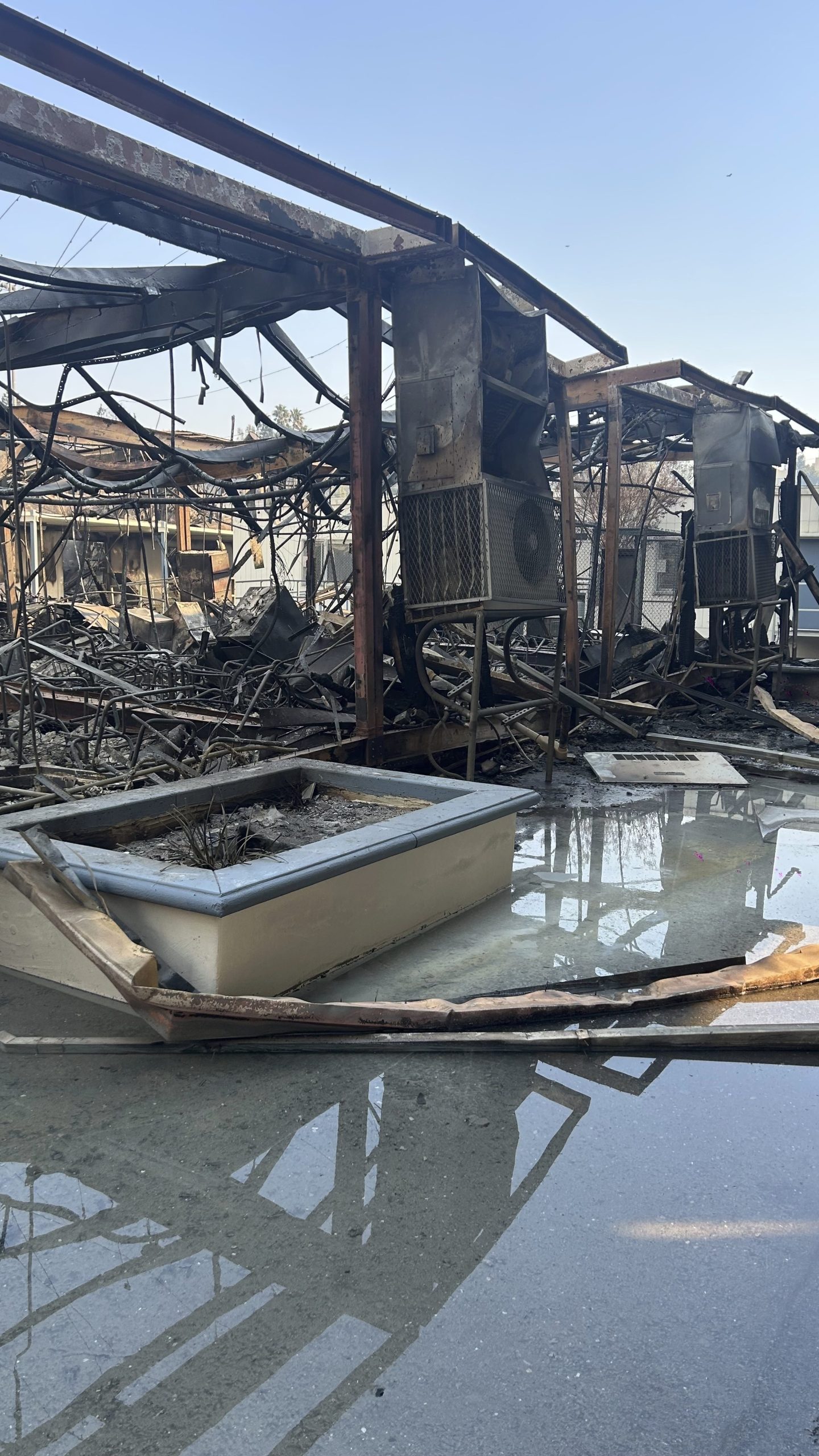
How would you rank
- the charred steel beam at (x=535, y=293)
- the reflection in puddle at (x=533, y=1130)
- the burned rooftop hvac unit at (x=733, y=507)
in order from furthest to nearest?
the burned rooftop hvac unit at (x=733, y=507) < the charred steel beam at (x=535, y=293) < the reflection in puddle at (x=533, y=1130)

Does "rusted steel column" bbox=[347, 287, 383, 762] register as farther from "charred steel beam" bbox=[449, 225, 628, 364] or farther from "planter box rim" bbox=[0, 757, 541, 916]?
"planter box rim" bbox=[0, 757, 541, 916]

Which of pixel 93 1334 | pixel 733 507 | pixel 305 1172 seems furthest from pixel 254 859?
pixel 733 507

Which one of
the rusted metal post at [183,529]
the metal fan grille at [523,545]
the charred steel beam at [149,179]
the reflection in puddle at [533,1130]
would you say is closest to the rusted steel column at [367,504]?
the charred steel beam at [149,179]

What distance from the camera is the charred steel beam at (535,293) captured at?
5.02 meters

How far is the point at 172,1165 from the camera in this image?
1968 millimetres

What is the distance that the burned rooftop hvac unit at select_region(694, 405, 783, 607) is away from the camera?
9.66 m

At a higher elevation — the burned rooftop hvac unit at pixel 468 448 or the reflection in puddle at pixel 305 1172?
the burned rooftop hvac unit at pixel 468 448

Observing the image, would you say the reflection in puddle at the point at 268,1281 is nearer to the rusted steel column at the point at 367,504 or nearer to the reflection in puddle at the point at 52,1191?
the reflection in puddle at the point at 52,1191

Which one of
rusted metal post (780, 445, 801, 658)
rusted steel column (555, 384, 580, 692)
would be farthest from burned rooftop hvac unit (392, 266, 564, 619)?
rusted metal post (780, 445, 801, 658)

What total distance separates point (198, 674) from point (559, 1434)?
22.8 feet

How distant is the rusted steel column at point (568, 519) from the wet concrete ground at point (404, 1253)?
227 inches

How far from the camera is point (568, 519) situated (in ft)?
26.7

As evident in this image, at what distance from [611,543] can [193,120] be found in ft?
18.9

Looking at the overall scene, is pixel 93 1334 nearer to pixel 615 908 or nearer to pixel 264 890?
pixel 264 890
